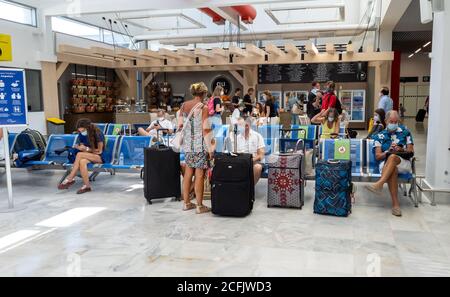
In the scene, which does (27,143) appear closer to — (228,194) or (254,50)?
(228,194)

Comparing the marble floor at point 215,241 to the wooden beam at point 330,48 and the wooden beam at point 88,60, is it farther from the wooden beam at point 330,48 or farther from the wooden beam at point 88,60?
the wooden beam at point 88,60

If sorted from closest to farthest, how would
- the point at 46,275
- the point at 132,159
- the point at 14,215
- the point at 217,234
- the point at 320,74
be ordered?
the point at 46,275 → the point at 217,234 → the point at 14,215 → the point at 132,159 → the point at 320,74

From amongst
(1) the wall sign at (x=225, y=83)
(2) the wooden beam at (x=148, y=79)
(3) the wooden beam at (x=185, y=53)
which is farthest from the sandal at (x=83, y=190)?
(2) the wooden beam at (x=148, y=79)

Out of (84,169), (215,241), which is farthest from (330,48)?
(215,241)

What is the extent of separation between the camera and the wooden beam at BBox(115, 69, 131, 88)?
1712 cm

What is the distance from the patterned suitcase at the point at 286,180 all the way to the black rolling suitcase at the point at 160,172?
127cm

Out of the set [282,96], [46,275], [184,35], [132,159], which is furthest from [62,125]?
[46,275]

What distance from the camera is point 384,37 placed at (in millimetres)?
12523

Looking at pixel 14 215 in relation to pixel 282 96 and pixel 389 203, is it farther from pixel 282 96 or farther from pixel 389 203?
pixel 282 96

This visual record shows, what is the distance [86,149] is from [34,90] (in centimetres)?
711

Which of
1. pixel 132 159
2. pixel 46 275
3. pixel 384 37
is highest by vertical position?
pixel 384 37

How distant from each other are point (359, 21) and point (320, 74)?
259 centimetres

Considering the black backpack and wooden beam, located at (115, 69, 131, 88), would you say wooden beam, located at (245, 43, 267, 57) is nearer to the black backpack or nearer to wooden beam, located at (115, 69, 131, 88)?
the black backpack

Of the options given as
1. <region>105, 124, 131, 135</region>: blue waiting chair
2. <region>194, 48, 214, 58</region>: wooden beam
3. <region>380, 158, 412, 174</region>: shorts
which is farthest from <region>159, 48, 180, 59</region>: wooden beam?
<region>380, 158, 412, 174</region>: shorts
